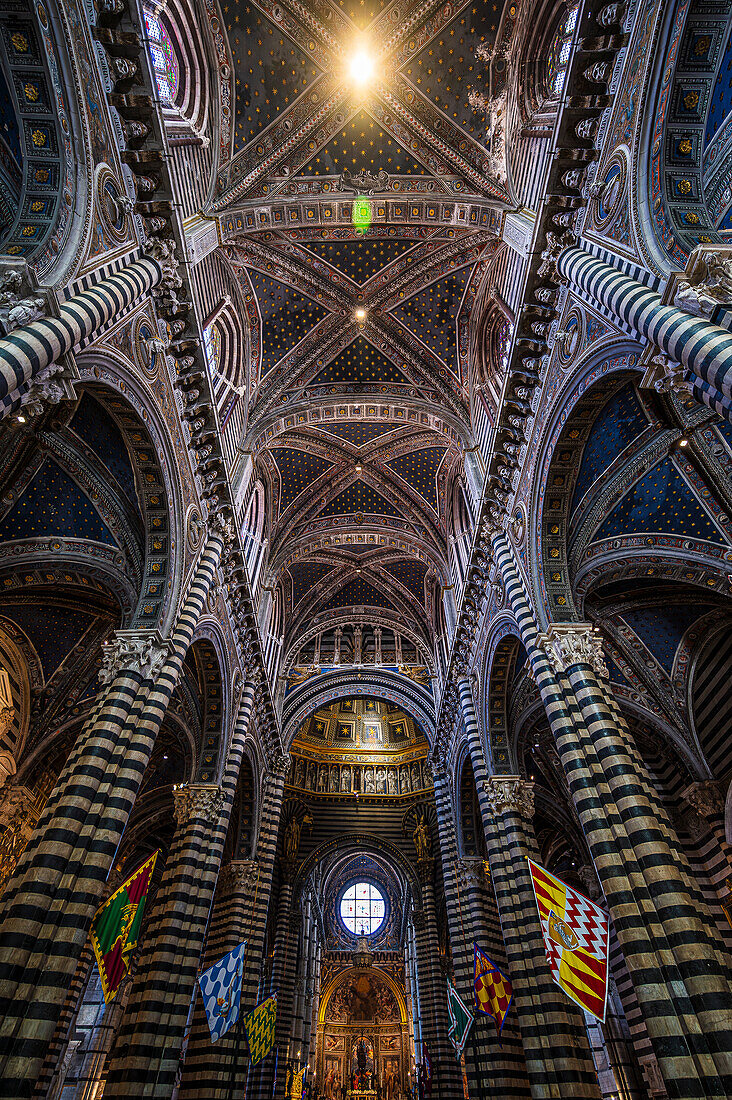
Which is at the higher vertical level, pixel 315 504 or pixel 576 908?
pixel 315 504

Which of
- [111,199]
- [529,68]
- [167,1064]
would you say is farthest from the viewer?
[529,68]

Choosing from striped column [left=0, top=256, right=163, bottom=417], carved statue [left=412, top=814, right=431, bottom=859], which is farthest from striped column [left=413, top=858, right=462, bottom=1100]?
striped column [left=0, top=256, right=163, bottom=417]

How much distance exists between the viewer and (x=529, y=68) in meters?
12.9

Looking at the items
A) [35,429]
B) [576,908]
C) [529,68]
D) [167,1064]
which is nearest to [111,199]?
[35,429]

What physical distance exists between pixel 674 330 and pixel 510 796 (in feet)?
35.1

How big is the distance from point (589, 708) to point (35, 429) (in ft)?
34.7

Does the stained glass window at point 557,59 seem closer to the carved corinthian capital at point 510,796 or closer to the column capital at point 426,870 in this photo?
the carved corinthian capital at point 510,796

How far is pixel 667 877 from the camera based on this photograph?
7207 millimetres

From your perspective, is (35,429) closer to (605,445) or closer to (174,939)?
(174,939)

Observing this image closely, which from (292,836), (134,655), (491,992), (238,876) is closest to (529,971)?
(491,992)

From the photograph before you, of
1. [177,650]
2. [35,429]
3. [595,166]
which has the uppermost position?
[595,166]

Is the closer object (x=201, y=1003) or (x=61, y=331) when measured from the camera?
A: (x=61, y=331)

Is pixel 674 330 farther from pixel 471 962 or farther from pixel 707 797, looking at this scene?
pixel 471 962

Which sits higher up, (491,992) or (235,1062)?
(491,992)
